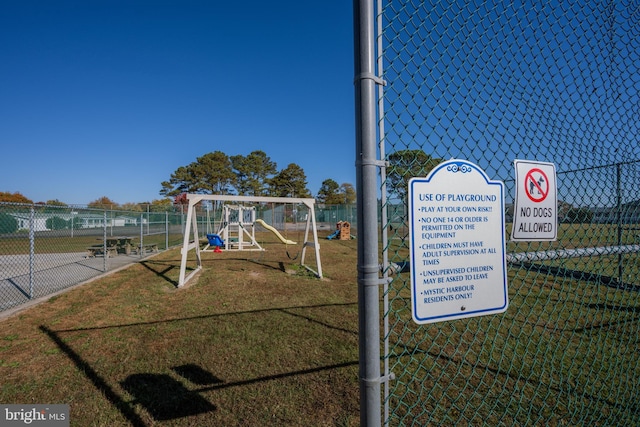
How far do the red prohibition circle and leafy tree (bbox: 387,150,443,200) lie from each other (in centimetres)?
44

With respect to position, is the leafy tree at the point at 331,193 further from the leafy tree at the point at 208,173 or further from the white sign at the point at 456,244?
the white sign at the point at 456,244

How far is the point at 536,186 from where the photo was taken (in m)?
1.53

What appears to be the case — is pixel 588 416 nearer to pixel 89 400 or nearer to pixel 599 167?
pixel 599 167

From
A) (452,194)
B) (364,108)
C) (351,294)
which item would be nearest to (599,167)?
(452,194)

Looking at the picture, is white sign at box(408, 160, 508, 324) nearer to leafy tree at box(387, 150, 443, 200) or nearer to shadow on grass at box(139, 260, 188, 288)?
leafy tree at box(387, 150, 443, 200)

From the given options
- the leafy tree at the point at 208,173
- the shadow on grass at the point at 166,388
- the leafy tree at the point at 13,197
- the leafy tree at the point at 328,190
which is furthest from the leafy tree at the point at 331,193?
the shadow on grass at the point at 166,388

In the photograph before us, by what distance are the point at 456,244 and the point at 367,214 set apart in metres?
0.41

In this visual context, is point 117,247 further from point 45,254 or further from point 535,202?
point 535,202

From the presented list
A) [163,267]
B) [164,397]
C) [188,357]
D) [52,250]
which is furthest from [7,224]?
[164,397]

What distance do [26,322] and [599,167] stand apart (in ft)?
21.9

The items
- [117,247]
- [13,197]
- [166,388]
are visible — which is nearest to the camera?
[166,388]

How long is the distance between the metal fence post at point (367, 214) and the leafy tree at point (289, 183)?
180 feet

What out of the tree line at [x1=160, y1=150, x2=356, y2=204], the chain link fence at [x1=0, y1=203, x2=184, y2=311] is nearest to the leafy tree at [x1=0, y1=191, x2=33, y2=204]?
the tree line at [x1=160, y1=150, x2=356, y2=204]

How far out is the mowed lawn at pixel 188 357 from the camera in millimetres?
2498
